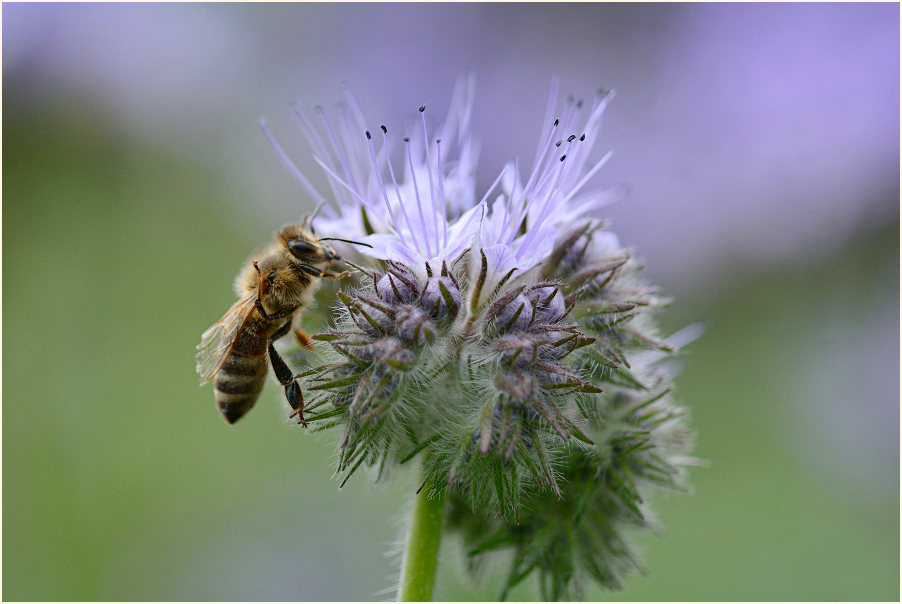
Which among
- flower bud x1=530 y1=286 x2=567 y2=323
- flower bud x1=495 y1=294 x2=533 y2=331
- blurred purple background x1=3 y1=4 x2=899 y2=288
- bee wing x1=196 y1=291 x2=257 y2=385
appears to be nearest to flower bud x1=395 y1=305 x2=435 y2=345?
flower bud x1=495 y1=294 x2=533 y2=331

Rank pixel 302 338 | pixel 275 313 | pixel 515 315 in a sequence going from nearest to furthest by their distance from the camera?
pixel 515 315 → pixel 275 313 → pixel 302 338

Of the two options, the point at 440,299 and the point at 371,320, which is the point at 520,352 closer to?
the point at 440,299

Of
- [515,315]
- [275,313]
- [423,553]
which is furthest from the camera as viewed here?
[275,313]

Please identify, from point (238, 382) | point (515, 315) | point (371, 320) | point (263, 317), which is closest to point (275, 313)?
point (263, 317)

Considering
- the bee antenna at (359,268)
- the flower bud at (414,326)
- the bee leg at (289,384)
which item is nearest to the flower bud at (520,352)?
the flower bud at (414,326)

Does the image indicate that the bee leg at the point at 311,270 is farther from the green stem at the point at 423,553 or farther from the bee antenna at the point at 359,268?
the green stem at the point at 423,553

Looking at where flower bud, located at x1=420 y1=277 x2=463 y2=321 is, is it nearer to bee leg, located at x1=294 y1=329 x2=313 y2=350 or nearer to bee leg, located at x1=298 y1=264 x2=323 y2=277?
bee leg, located at x1=298 y1=264 x2=323 y2=277

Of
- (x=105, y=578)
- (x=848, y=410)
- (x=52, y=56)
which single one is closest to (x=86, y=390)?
(x=105, y=578)

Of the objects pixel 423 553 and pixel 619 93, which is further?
pixel 619 93
